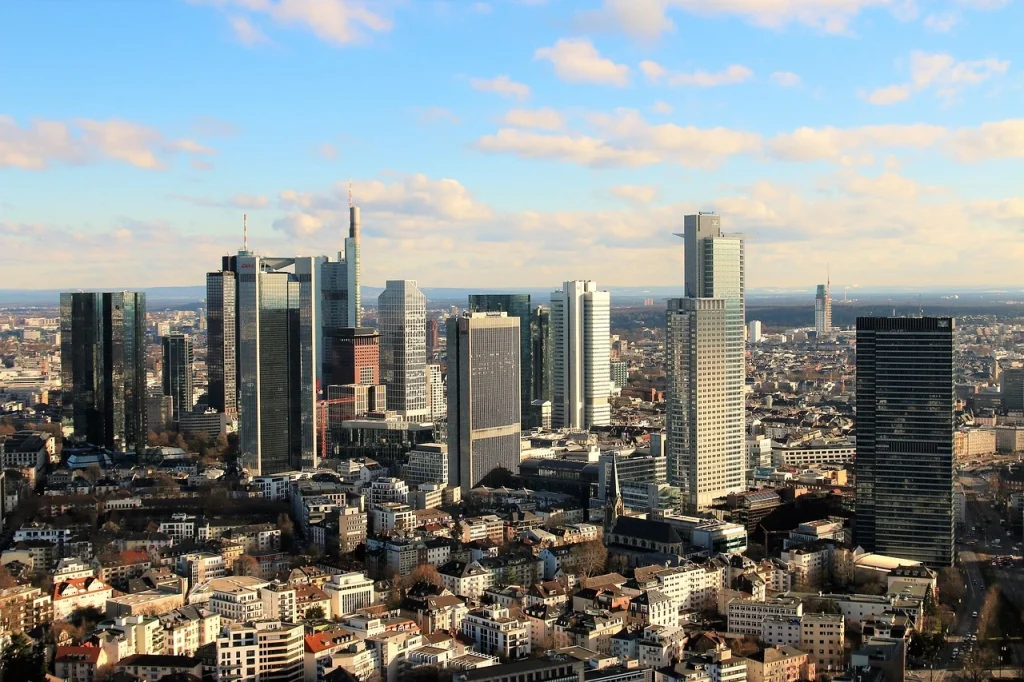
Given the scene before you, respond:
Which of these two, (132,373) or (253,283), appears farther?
(132,373)

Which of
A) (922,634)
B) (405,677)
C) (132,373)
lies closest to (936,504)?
(922,634)

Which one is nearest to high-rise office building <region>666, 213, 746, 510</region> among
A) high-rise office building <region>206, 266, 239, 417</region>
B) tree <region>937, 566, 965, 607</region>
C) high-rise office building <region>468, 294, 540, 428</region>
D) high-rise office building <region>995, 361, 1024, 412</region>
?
tree <region>937, 566, 965, 607</region>

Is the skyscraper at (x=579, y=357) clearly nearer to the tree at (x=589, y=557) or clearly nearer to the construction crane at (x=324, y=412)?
the construction crane at (x=324, y=412)

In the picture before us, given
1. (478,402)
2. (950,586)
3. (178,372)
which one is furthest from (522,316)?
(950,586)

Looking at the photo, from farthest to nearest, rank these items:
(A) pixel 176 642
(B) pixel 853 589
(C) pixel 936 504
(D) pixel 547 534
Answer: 1. (D) pixel 547 534
2. (C) pixel 936 504
3. (B) pixel 853 589
4. (A) pixel 176 642

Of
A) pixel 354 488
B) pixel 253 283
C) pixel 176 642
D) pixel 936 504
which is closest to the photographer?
pixel 176 642

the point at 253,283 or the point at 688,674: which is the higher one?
the point at 253,283

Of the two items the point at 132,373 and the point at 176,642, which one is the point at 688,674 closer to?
the point at 176,642
